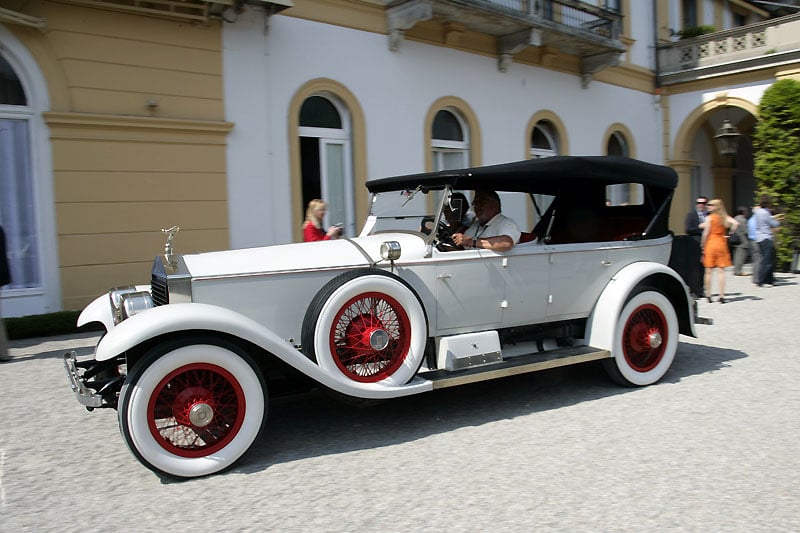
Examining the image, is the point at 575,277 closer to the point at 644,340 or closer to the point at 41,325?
the point at 644,340

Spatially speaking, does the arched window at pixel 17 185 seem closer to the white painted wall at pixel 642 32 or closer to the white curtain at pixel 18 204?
the white curtain at pixel 18 204

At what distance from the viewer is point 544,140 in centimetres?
1530

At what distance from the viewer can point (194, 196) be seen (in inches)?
366

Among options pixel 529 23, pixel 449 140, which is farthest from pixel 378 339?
pixel 529 23

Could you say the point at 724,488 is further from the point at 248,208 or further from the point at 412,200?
the point at 248,208

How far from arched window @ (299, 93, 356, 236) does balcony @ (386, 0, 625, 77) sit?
71.8 inches

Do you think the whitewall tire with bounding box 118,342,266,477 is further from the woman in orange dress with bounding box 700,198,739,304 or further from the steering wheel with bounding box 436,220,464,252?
the woman in orange dress with bounding box 700,198,739,304

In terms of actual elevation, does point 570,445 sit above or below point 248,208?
below

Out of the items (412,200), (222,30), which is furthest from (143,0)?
(412,200)

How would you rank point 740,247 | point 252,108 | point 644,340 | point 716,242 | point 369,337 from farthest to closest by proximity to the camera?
point 740,247 < point 252,108 < point 716,242 < point 644,340 < point 369,337

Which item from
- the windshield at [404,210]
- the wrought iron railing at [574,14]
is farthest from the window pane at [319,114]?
the windshield at [404,210]

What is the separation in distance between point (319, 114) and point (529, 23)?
5.09 metres

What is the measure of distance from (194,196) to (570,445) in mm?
7182

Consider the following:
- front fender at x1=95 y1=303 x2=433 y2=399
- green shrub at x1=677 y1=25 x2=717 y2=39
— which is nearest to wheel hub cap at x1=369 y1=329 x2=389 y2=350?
front fender at x1=95 y1=303 x2=433 y2=399
